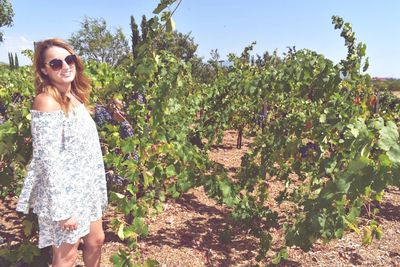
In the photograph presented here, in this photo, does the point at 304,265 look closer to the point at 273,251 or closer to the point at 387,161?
the point at 273,251

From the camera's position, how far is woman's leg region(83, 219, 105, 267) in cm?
231

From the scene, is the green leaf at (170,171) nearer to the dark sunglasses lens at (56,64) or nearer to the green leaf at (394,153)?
the dark sunglasses lens at (56,64)

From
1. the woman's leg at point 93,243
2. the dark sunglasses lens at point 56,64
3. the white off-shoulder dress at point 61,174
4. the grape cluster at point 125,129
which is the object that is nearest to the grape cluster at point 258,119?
the grape cluster at point 125,129

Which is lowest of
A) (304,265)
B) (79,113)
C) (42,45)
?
(304,265)

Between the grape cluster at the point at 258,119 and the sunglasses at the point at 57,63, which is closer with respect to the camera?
the sunglasses at the point at 57,63

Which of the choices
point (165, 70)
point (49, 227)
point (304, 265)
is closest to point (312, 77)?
point (165, 70)

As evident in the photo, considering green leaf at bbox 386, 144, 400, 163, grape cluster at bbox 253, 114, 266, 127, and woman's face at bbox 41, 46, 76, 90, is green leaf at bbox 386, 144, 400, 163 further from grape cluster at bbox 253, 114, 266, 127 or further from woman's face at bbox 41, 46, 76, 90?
grape cluster at bbox 253, 114, 266, 127

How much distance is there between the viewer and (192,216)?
4.45m

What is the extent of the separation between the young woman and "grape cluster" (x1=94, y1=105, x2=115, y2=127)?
4.06ft

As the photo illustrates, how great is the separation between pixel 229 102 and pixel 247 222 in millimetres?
3620

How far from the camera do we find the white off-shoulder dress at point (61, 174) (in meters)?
1.92

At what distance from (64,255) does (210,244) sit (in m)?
1.87

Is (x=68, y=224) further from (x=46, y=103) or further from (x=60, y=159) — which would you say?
(x=46, y=103)

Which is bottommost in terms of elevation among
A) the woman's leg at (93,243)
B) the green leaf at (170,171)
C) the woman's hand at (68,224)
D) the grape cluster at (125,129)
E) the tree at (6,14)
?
the woman's leg at (93,243)
